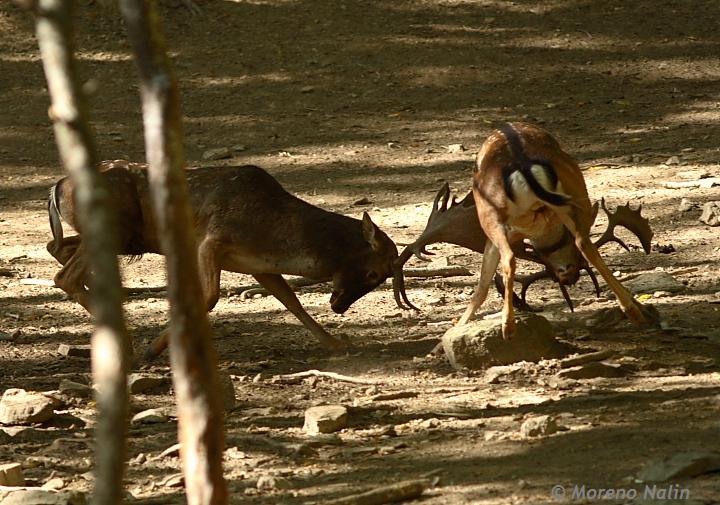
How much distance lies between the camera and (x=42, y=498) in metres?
5.58

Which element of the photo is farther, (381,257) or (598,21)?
(598,21)

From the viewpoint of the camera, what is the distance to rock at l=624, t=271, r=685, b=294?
9617mm

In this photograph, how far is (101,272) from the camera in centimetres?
308

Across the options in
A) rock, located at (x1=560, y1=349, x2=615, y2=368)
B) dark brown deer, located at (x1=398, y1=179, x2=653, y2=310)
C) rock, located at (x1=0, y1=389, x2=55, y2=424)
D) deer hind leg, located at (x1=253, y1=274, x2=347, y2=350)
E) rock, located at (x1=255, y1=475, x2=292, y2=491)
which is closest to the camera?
rock, located at (x1=255, y1=475, x2=292, y2=491)

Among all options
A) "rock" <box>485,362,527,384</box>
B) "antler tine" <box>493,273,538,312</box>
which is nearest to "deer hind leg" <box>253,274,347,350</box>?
"antler tine" <box>493,273,538,312</box>

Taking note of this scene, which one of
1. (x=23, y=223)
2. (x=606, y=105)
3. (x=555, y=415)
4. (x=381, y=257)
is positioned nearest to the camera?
(x=555, y=415)

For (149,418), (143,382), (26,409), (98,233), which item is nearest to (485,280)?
(143,382)

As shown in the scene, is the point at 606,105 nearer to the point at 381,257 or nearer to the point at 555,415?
the point at 381,257

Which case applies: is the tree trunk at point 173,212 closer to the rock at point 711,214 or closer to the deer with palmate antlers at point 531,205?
the deer with palmate antlers at point 531,205

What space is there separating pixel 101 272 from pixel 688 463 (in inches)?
121

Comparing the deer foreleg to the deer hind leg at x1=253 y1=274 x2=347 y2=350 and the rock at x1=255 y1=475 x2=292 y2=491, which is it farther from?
the rock at x1=255 y1=475 x2=292 y2=491

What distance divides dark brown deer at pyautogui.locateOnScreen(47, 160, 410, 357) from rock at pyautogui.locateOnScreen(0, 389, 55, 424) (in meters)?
1.45

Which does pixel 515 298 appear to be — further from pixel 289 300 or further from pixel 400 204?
pixel 400 204

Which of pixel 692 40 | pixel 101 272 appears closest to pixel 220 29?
pixel 692 40
